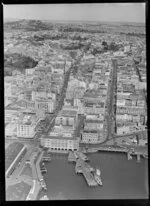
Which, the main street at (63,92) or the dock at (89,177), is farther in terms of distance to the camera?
the main street at (63,92)

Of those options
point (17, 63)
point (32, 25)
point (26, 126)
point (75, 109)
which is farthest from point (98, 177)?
point (32, 25)

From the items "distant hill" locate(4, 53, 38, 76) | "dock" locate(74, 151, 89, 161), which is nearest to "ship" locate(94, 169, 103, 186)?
"dock" locate(74, 151, 89, 161)

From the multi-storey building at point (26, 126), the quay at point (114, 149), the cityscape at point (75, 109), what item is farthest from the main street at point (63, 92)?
the quay at point (114, 149)

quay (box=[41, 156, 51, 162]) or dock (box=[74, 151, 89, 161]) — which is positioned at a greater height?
dock (box=[74, 151, 89, 161])

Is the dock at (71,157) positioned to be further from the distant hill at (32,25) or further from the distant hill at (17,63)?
the distant hill at (32,25)

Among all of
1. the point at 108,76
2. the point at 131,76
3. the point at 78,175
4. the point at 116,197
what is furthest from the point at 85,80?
the point at 116,197

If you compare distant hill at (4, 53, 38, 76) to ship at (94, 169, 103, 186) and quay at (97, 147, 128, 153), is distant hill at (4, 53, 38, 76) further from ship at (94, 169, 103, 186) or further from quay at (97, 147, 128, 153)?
ship at (94, 169, 103, 186)

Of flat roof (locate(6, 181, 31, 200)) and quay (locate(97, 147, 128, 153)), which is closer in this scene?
flat roof (locate(6, 181, 31, 200))

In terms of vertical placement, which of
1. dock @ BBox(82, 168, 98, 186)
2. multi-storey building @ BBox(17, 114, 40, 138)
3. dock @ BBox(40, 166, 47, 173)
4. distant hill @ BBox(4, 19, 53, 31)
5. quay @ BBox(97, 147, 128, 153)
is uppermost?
distant hill @ BBox(4, 19, 53, 31)
